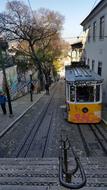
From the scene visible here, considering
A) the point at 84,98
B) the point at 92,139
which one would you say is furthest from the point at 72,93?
the point at 92,139

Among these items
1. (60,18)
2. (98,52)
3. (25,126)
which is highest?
(60,18)

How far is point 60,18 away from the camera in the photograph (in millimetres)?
39062

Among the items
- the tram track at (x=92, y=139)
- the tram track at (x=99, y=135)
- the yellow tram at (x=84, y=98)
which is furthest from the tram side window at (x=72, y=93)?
the tram track at (x=99, y=135)

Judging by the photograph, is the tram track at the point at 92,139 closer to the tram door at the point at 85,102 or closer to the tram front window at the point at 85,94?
the tram door at the point at 85,102

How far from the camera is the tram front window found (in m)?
12.8

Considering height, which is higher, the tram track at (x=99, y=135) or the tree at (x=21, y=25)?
the tree at (x=21, y=25)

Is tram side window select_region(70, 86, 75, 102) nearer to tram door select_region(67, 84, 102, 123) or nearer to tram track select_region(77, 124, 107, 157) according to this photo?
tram door select_region(67, 84, 102, 123)

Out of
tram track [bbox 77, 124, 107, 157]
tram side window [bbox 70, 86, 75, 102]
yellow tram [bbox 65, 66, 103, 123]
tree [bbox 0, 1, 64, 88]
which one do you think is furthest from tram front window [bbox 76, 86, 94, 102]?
tree [bbox 0, 1, 64, 88]

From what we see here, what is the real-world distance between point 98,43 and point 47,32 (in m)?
17.4

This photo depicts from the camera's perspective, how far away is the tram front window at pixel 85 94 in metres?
12.8

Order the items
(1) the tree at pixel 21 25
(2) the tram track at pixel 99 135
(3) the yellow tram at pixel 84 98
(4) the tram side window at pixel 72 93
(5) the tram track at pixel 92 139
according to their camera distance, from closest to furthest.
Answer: (5) the tram track at pixel 92 139 → (2) the tram track at pixel 99 135 → (3) the yellow tram at pixel 84 98 → (4) the tram side window at pixel 72 93 → (1) the tree at pixel 21 25

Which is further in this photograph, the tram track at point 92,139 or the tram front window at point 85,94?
the tram front window at point 85,94

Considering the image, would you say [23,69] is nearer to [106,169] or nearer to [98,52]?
[98,52]

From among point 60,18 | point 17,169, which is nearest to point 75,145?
point 17,169
